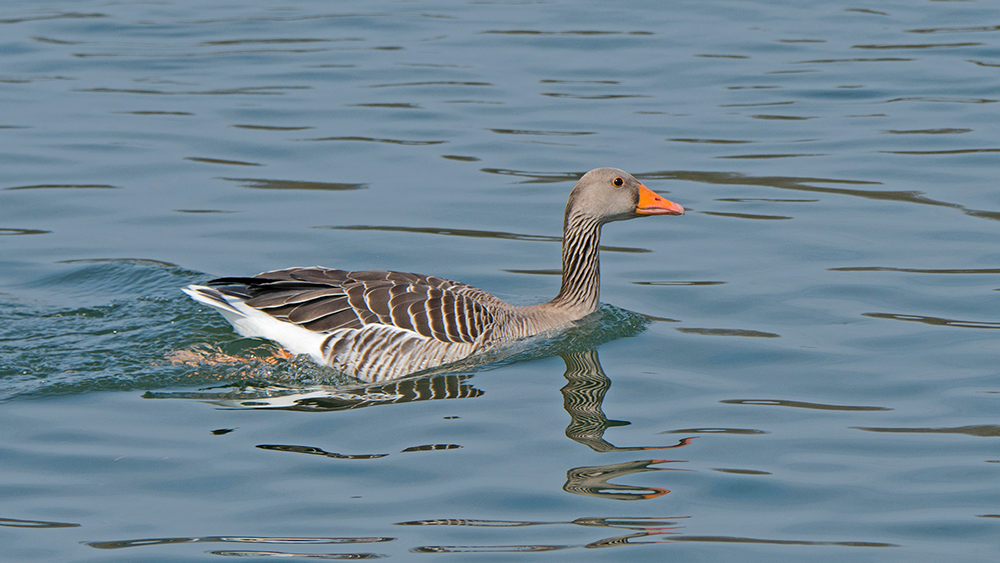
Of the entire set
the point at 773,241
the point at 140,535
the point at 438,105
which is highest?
the point at 438,105

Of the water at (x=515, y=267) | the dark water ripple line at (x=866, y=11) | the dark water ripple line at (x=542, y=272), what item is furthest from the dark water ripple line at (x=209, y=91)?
the dark water ripple line at (x=866, y=11)

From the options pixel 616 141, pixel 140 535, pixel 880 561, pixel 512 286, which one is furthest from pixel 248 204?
pixel 880 561

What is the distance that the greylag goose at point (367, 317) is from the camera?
10.3 meters

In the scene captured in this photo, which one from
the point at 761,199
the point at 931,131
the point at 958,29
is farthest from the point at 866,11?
the point at 761,199

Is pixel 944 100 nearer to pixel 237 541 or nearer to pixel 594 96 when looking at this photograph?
pixel 594 96

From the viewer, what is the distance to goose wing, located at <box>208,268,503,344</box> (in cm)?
1038

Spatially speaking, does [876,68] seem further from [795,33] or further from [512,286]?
[512,286]

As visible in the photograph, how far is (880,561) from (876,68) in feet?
46.2

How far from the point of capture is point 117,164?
51.4 feet

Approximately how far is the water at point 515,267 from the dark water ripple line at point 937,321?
0.04m

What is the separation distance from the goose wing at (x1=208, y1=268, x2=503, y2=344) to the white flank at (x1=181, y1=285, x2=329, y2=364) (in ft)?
0.16

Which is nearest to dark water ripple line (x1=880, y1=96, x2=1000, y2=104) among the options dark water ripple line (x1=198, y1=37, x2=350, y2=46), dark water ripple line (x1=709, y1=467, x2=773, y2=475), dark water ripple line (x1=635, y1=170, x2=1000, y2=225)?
dark water ripple line (x1=635, y1=170, x2=1000, y2=225)

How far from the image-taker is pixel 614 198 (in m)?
11.3

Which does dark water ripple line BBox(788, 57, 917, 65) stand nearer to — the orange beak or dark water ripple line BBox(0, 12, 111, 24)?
the orange beak
